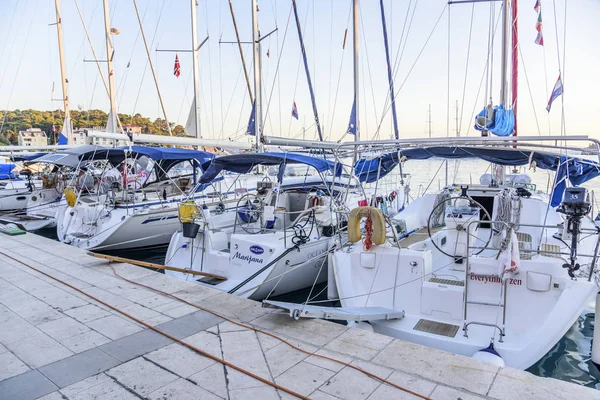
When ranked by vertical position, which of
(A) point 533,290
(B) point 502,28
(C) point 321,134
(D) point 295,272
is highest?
(B) point 502,28

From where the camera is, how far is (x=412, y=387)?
3021 mm

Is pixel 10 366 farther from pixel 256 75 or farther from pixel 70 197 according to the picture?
pixel 256 75

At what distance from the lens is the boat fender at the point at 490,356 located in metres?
4.00

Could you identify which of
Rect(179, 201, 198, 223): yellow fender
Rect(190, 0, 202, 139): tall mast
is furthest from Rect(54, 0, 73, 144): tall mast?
Rect(179, 201, 198, 223): yellow fender

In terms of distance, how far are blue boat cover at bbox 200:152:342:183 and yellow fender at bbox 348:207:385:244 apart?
2.48 m

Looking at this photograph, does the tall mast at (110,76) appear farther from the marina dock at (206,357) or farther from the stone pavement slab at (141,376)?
the stone pavement slab at (141,376)

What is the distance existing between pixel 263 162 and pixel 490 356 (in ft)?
18.8

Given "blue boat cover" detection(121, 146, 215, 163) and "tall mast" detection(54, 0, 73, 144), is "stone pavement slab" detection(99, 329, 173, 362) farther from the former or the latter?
"tall mast" detection(54, 0, 73, 144)

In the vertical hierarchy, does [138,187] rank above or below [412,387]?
above

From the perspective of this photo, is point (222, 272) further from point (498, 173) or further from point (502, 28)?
point (502, 28)

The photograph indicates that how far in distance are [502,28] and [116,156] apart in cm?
1077

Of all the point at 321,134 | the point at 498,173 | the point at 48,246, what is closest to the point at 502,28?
the point at 498,173

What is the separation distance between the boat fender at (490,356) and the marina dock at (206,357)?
2.63 feet

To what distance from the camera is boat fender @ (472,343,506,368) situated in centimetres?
400
